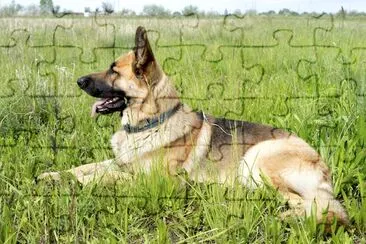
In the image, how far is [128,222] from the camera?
3.03 meters

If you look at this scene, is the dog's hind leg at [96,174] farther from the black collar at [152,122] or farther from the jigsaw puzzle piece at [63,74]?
the jigsaw puzzle piece at [63,74]

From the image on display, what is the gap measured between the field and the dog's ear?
420 mm

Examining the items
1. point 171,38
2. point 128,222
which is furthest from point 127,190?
point 171,38

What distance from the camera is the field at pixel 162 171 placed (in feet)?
9.61

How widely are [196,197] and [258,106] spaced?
1.78 meters

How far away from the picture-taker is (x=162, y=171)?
3.39m

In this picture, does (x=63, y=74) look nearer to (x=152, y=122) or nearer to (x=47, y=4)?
(x=152, y=122)

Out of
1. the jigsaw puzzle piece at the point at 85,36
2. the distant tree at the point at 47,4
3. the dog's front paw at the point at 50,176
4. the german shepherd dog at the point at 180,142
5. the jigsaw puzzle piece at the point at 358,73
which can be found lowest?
the dog's front paw at the point at 50,176

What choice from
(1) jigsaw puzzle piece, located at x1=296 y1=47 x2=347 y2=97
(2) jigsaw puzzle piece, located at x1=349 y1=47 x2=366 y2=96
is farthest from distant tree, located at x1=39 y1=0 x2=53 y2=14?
(2) jigsaw puzzle piece, located at x1=349 y1=47 x2=366 y2=96

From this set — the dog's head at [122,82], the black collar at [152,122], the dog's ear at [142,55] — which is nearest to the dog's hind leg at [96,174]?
the black collar at [152,122]

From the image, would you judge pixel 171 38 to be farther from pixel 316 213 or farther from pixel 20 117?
pixel 316 213

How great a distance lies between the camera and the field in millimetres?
2930

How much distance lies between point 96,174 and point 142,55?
3.45 ft

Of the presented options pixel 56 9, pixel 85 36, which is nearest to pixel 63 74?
pixel 56 9
